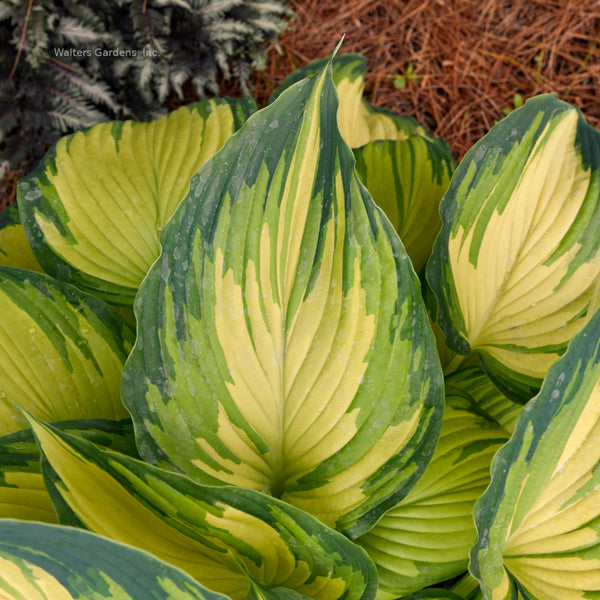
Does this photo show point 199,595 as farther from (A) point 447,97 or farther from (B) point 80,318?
(A) point 447,97

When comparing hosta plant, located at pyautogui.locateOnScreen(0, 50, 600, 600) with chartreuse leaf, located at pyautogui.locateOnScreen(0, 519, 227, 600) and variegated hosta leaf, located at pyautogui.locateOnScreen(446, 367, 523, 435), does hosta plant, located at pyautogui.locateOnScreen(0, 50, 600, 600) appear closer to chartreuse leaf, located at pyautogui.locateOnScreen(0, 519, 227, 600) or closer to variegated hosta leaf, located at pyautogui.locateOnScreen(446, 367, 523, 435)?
chartreuse leaf, located at pyautogui.locateOnScreen(0, 519, 227, 600)

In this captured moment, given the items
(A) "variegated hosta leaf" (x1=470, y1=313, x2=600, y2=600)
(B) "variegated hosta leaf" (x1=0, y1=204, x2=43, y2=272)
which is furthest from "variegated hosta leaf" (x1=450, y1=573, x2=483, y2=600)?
(B) "variegated hosta leaf" (x1=0, y1=204, x2=43, y2=272)

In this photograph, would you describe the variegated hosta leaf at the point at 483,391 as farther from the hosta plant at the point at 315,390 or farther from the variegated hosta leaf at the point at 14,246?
the variegated hosta leaf at the point at 14,246

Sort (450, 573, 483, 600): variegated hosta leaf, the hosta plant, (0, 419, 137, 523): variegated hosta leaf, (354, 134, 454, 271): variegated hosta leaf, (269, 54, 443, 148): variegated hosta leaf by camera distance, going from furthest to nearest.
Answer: (269, 54, 443, 148): variegated hosta leaf < (354, 134, 454, 271): variegated hosta leaf < (450, 573, 483, 600): variegated hosta leaf < (0, 419, 137, 523): variegated hosta leaf < the hosta plant

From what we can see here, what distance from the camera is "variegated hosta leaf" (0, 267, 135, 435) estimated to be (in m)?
0.69

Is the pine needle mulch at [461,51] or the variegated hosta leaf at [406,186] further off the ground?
the pine needle mulch at [461,51]

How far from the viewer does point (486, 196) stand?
689mm

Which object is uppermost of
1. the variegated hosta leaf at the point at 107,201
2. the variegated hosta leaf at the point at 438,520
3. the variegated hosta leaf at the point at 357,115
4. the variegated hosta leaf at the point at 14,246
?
the variegated hosta leaf at the point at 357,115

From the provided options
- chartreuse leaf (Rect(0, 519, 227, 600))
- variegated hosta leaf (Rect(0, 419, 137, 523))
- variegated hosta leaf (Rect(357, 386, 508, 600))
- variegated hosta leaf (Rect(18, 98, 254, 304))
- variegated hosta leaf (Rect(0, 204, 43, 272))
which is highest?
variegated hosta leaf (Rect(18, 98, 254, 304))

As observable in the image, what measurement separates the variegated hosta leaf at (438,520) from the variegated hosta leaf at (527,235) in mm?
90

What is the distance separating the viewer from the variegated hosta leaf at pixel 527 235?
2.22 feet

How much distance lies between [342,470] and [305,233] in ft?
0.83

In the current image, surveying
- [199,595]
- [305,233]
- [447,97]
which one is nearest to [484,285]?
[305,233]

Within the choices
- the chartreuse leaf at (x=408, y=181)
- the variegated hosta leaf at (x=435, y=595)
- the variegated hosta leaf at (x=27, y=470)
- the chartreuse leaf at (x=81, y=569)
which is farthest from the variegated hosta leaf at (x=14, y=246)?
the variegated hosta leaf at (x=435, y=595)
